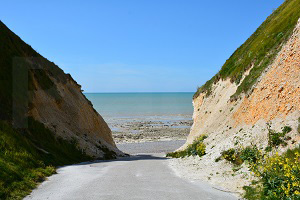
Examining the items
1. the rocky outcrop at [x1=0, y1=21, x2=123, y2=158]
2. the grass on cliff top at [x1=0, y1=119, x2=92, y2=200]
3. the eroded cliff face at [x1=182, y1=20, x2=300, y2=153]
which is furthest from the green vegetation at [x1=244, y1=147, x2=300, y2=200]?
the rocky outcrop at [x1=0, y1=21, x2=123, y2=158]

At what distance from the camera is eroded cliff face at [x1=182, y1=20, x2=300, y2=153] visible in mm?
18844

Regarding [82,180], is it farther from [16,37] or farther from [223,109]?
[16,37]

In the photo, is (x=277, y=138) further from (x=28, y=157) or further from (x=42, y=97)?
(x=42, y=97)

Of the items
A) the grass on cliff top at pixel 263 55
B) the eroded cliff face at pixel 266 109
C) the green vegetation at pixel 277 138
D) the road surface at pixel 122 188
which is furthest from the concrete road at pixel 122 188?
the grass on cliff top at pixel 263 55

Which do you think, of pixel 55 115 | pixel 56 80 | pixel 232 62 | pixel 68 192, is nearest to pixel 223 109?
pixel 232 62

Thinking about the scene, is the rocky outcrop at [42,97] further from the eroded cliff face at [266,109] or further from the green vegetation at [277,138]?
the green vegetation at [277,138]

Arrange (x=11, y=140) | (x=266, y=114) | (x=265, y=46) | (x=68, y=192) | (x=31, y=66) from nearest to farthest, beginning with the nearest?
(x=68, y=192), (x=11, y=140), (x=266, y=114), (x=265, y=46), (x=31, y=66)

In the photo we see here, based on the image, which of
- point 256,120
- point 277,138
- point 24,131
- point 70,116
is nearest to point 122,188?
point 277,138

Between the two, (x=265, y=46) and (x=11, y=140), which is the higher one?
(x=265, y=46)

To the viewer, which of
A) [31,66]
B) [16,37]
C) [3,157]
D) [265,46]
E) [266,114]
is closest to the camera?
[3,157]

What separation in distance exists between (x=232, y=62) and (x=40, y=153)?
2682 cm

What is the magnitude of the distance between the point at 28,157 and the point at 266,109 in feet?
49.9

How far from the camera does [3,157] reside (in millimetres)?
16391

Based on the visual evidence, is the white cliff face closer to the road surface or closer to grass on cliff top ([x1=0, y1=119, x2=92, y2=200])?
the road surface
